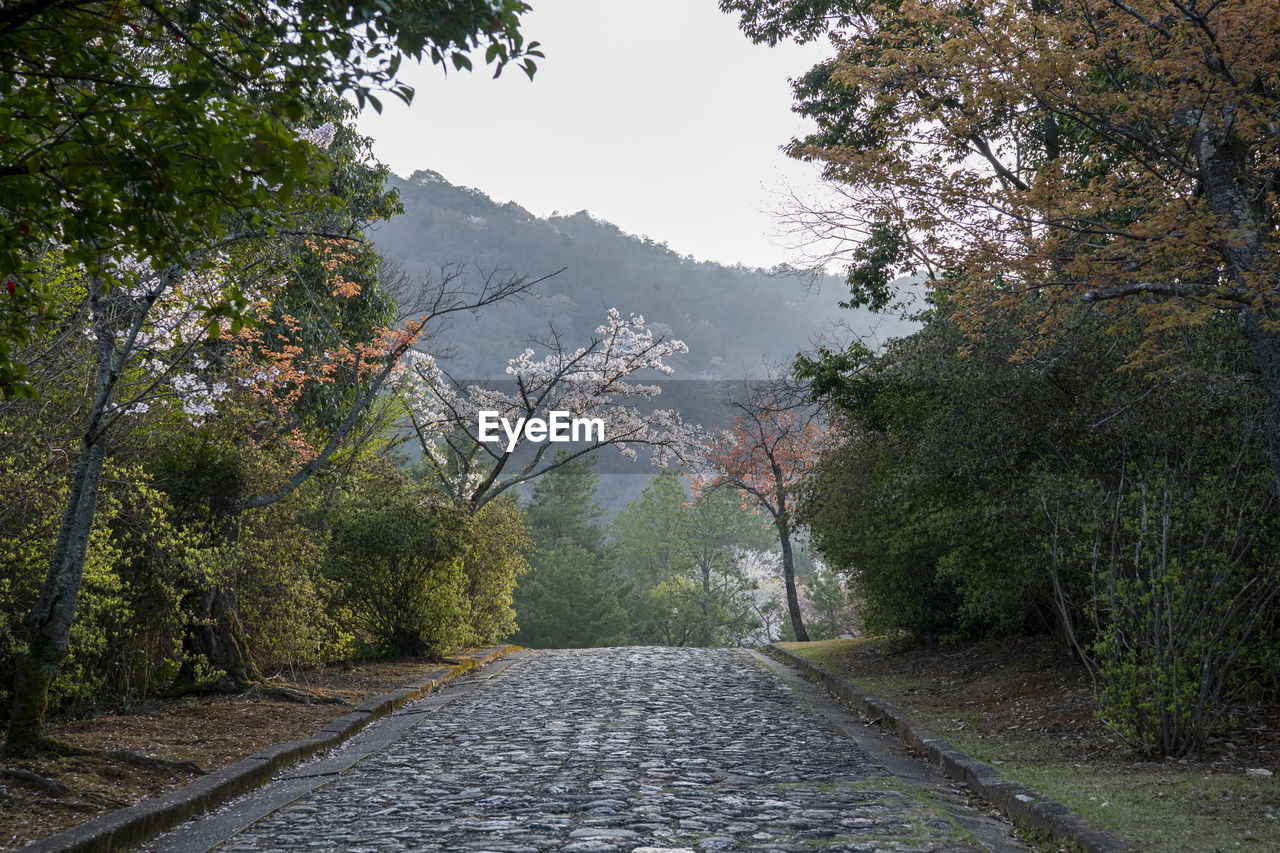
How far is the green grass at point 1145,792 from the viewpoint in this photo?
4.66 meters

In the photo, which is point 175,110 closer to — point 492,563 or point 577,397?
point 492,563

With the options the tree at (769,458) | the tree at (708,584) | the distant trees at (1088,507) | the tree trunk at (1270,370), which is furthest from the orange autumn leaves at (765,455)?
the tree trunk at (1270,370)

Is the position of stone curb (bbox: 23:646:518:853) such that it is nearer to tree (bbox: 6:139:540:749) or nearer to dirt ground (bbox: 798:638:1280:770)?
tree (bbox: 6:139:540:749)

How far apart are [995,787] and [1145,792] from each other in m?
0.85

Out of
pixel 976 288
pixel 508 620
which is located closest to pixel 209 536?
pixel 976 288

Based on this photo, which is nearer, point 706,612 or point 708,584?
point 706,612

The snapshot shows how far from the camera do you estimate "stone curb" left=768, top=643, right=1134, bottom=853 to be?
4.73 meters

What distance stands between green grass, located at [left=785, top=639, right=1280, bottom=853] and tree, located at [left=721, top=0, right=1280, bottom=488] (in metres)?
2.19

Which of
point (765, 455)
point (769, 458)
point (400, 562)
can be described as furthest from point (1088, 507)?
point (765, 455)

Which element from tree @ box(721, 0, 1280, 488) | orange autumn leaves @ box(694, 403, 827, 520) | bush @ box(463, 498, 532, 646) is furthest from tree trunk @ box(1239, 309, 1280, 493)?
orange autumn leaves @ box(694, 403, 827, 520)

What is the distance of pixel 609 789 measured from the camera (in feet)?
20.6

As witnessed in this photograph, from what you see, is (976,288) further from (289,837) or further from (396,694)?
(396,694)

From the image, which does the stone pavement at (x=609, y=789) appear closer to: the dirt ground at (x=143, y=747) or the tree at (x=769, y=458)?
the dirt ground at (x=143, y=747)

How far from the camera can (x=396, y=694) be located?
10977 mm
